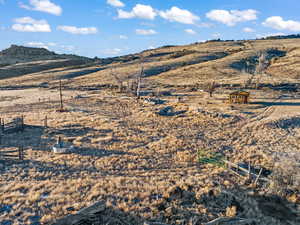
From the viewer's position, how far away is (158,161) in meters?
19.6

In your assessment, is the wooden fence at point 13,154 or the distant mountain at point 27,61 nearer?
the wooden fence at point 13,154

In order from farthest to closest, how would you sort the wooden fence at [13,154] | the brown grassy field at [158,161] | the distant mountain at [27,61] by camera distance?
the distant mountain at [27,61]
the wooden fence at [13,154]
the brown grassy field at [158,161]

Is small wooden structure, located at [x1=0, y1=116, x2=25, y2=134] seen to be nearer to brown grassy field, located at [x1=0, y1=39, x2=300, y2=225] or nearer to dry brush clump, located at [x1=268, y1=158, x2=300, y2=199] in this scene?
brown grassy field, located at [x1=0, y1=39, x2=300, y2=225]

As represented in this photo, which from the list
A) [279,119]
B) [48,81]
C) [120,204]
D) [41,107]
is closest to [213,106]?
[279,119]

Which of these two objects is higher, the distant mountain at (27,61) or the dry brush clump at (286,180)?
the distant mountain at (27,61)

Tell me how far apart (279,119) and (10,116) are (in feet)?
127

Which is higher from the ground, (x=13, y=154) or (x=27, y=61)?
(x=27, y=61)

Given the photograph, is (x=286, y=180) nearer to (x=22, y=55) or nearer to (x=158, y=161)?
(x=158, y=161)

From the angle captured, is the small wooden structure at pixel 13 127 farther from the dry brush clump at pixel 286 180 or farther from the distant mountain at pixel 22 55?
the distant mountain at pixel 22 55

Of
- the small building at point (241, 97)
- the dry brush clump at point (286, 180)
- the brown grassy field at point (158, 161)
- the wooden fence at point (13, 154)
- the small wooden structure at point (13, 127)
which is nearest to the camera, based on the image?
the brown grassy field at point (158, 161)

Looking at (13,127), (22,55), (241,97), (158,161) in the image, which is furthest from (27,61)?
(158,161)

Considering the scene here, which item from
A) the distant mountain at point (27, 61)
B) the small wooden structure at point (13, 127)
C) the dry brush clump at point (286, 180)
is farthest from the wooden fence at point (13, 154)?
the distant mountain at point (27, 61)

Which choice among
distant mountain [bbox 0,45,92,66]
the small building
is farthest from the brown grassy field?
distant mountain [bbox 0,45,92,66]

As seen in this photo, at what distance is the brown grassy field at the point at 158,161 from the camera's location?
12.7 metres
